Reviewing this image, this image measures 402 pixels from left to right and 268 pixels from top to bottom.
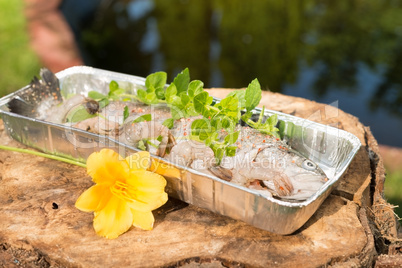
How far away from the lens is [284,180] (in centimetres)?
178

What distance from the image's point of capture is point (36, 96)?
2430 millimetres

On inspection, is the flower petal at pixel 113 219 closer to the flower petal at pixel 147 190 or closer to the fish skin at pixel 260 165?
the flower petal at pixel 147 190

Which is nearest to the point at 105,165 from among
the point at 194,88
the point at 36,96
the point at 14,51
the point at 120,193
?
the point at 120,193

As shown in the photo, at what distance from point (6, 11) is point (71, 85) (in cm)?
367

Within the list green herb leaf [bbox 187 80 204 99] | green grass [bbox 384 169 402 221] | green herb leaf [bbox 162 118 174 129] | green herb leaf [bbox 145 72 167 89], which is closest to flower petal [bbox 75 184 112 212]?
green herb leaf [bbox 162 118 174 129]

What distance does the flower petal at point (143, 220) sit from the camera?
1.74 m

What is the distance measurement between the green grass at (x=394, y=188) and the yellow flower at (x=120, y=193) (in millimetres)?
2849

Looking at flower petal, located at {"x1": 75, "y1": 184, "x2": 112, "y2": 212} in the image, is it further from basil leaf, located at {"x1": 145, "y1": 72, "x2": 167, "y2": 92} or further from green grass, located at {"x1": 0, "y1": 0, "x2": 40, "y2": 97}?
green grass, located at {"x1": 0, "y1": 0, "x2": 40, "y2": 97}

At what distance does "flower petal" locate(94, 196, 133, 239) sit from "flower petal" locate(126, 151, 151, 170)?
143 millimetres

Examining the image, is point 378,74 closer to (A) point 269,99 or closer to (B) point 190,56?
(B) point 190,56

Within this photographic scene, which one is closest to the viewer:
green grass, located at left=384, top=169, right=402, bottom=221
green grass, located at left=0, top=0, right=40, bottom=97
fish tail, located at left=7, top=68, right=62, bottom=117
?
fish tail, located at left=7, top=68, right=62, bottom=117

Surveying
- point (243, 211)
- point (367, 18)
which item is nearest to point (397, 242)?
point (243, 211)

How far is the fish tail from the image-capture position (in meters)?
2.31

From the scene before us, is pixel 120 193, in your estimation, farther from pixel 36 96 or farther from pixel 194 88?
pixel 36 96
